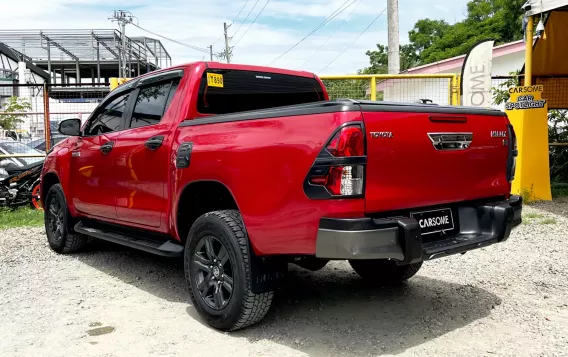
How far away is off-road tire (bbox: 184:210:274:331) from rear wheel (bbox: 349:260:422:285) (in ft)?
4.32

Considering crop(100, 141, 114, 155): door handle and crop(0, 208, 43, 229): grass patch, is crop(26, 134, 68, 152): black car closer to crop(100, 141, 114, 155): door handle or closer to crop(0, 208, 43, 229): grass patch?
crop(0, 208, 43, 229): grass patch

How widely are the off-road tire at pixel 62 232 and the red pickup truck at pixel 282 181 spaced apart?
1.17m

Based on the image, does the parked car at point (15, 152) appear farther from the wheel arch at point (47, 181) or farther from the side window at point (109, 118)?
the side window at point (109, 118)

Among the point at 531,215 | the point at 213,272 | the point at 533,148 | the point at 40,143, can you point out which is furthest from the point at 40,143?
the point at 533,148

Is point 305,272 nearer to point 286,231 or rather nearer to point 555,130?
point 286,231

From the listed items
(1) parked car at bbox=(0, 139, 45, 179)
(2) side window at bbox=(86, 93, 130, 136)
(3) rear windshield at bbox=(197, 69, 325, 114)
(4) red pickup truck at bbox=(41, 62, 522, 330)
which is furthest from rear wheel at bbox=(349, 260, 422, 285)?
(1) parked car at bbox=(0, 139, 45, 179)

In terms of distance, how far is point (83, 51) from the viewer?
122 ft

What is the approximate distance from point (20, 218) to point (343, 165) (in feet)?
25.2

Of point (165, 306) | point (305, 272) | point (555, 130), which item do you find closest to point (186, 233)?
point (165, 306)

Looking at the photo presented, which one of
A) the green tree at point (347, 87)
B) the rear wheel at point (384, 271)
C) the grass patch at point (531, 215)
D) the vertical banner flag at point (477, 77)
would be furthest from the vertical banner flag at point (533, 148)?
the rear wheel at point (384, 271)

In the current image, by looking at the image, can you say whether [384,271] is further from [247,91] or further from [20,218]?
[20,218]

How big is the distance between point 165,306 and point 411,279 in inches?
91.2

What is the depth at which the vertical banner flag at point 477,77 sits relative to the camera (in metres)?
9.35

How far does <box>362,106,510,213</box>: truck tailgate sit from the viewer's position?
3162 millimetres
